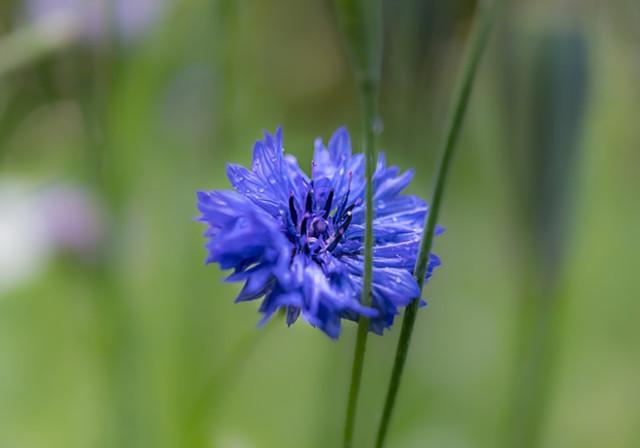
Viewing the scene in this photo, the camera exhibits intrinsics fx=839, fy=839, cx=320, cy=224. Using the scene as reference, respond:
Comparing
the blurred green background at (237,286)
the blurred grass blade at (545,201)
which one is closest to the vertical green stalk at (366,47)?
the blurred green background at (237,286)

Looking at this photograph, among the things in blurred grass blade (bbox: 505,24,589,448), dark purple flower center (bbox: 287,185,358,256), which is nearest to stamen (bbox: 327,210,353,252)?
dark purple flower center (bbox: 287,185,358,256)

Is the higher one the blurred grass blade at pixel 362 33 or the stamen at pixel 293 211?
the blurred grass blade at pixel 362 33

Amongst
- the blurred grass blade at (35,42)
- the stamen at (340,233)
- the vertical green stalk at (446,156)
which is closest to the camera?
the vertical green stalk at (446,156)

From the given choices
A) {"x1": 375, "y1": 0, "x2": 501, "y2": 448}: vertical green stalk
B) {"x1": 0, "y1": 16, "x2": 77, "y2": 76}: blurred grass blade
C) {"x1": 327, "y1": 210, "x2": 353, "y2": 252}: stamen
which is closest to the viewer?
{"x1": 375, "y1": 0, "x2": 501, "y2": 448}: vertical green stalk

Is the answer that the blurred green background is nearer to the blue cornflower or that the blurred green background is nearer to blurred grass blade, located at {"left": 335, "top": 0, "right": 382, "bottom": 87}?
Result: the blue cornflower

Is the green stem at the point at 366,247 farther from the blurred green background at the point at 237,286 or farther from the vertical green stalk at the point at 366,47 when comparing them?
the blurred green background at the point at 237,286

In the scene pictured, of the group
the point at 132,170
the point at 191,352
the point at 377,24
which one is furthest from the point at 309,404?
the point at 377,24

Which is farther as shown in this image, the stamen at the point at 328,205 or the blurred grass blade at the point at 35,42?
the blurred grass blade at the point at 35,42
